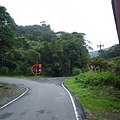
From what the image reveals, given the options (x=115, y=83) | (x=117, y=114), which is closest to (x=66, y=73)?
(x=115, y=83)

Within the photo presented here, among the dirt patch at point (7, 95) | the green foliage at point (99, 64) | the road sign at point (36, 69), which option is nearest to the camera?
the dirt patch at point (7, 95)

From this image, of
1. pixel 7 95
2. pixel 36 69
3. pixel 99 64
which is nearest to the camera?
pixel 7 95

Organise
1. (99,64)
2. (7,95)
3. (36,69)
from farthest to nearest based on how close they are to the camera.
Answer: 1. (36,69)
2. (99,64)
3. (7,95)

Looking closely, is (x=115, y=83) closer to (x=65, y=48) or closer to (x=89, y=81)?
(x=89, y=81)

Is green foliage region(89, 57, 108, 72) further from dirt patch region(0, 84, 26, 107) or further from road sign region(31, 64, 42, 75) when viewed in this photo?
dirt patch region(0, 84, 26, 107)

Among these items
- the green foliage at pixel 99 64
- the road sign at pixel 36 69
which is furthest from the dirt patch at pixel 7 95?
the road sign at pixel 36 69

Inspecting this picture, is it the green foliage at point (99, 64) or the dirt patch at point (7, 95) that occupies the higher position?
the green foliage at point (99, 64)

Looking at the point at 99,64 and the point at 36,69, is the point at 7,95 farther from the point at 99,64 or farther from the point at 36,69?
the point at 36,69

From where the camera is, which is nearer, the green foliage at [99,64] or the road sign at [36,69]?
the green foliage at [99,64]

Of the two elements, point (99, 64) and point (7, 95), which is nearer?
point (7, 95)

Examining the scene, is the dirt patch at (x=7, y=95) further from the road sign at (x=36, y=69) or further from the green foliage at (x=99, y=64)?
the road sign at (x=36, y=69)

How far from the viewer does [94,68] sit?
35875 millimetres

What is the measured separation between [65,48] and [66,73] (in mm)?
6164

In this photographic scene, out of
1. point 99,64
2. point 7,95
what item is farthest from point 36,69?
point 7,95
